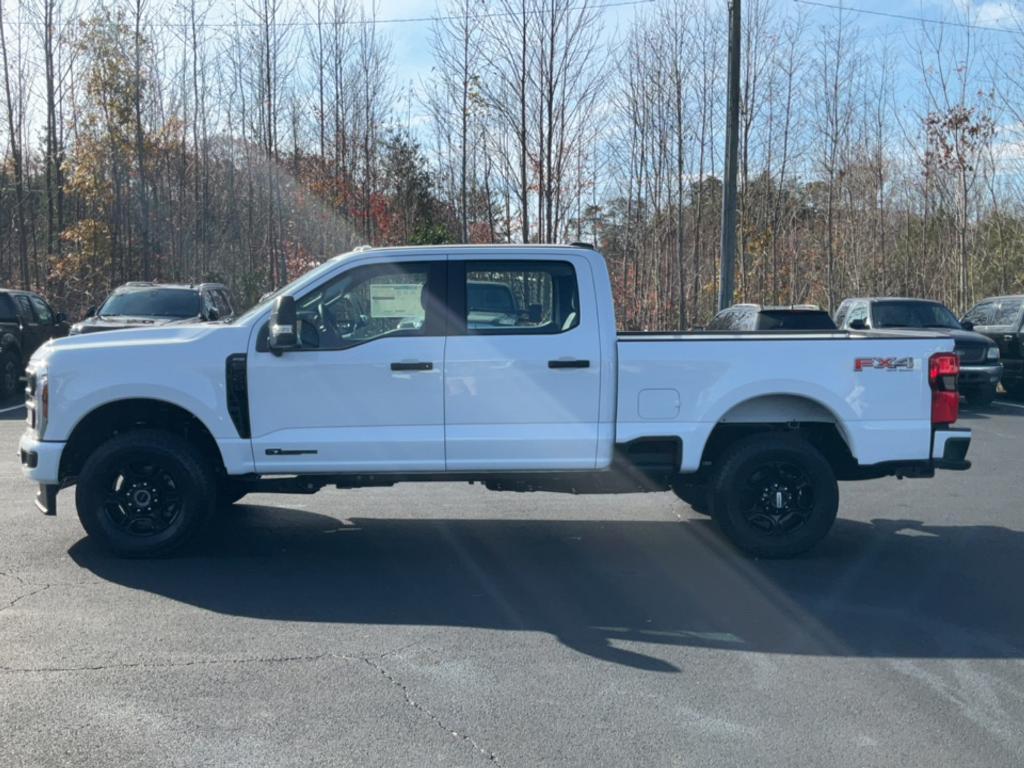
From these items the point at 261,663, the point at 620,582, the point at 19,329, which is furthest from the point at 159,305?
the point at 261,663

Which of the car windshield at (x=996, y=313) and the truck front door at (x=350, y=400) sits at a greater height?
the car windshield at (x=996, y=313)

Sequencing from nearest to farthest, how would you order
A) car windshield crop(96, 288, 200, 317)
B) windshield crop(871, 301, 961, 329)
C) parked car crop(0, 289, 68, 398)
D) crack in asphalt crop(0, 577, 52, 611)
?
crack in asphalt crop(0, 577, 52, 611)
car windshield crop(96, 288, 200, 317)
parked car crop(0, 289, 68, 398)
windshield crop(871, 301, 961, 329)

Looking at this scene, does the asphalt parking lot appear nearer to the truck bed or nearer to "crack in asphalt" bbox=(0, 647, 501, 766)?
"crack in asphalt" bbox=(0, 647, 501, 766)

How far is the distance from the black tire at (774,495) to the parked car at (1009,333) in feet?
39.8

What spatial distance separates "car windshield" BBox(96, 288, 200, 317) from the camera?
1619 cm

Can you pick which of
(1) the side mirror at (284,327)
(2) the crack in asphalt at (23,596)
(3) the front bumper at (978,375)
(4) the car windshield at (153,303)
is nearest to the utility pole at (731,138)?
(3) the front bumper at (978,375)

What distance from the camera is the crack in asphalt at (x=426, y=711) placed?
4230 millimetres

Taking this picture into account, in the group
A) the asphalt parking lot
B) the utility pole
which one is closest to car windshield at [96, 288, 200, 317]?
the asphalt parking lot

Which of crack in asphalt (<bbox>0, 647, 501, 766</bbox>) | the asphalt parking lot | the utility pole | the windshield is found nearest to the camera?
the asphalt parking lot

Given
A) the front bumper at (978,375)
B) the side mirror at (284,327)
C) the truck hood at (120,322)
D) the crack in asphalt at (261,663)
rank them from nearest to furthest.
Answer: the crack in asphalt at (261,663)
the side mirror at (284,327)
the truck hood at (120,322)
the front bumper at (978,375)

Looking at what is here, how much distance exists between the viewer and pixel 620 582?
6.73m

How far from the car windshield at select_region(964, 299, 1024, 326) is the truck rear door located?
44.7ft

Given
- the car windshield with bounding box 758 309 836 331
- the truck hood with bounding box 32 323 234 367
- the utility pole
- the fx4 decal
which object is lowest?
the fx4 decal

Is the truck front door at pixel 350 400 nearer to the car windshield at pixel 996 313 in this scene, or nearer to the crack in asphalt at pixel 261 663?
the crack in asphalt at pixel 261 663
